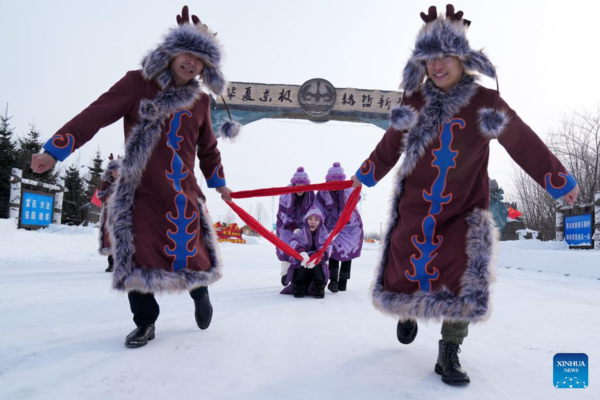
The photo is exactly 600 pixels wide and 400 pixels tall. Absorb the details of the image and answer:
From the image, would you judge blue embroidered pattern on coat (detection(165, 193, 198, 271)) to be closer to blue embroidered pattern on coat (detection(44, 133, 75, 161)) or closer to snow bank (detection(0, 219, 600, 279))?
blue embroidered pattern on coat (detection(44, 133, 75, 161))

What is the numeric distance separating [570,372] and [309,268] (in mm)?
3114

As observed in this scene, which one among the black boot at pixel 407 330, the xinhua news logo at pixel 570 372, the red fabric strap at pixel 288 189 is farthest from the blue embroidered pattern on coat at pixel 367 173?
the xinhua news logo at pixel 570 372

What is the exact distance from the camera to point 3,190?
62.9ft

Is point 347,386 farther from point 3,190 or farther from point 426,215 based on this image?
point 3,190

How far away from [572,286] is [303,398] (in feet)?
20.5

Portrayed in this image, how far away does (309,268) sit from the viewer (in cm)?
499

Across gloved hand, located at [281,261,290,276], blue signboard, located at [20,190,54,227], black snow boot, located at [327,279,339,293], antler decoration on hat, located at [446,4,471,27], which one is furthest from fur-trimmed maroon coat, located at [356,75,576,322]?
blue signboard, located at [20,190,54,227]

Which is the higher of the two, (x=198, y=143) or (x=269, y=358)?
(x=198, y=143)

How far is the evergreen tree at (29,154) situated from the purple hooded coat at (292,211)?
18087 mm

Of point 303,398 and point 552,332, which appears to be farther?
point 552,332

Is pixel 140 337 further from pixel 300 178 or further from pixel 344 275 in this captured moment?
pixel 300 178

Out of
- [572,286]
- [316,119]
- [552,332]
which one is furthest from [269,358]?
[316,119]

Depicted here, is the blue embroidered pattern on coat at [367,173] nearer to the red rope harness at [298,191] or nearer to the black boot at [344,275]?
the red rope harness at [298,191]

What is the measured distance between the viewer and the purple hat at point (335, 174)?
5.73m
